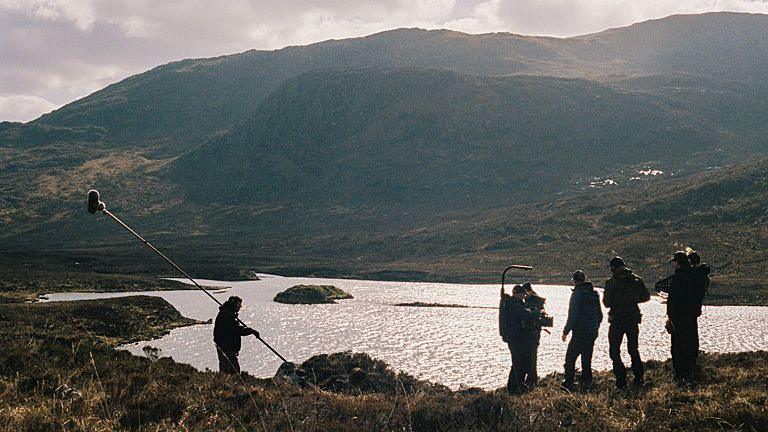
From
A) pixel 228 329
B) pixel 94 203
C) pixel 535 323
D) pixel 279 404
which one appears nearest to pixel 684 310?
pixel 535 323

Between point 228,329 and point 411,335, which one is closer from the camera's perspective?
point 228,329

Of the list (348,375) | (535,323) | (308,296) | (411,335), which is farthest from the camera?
(308,296)

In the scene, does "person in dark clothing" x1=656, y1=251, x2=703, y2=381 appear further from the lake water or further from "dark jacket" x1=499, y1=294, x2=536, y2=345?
"dark jacket" x1=499, y1=294, x2=536, y2=345

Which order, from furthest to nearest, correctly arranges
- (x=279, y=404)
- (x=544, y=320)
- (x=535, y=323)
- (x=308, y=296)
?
(x=308, y=296) < (x=544, y=320) < (x=535, y=323) < (x=279, y=404)

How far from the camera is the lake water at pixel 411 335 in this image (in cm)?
2639

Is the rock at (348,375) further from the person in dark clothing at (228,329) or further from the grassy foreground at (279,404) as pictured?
the grassy foreground at (279,404)

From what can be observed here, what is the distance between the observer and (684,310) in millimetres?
12984

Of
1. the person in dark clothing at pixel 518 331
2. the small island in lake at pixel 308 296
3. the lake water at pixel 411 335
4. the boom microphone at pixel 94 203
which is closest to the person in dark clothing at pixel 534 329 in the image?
the person in dark clothing at pixel 518 331

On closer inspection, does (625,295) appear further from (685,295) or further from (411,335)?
(411,335)

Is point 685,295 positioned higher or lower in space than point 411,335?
higher

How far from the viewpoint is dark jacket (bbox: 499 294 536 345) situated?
14438 millimetres

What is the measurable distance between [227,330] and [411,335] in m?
24.3

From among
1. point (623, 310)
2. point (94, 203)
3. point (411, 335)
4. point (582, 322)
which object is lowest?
point (411, 335)

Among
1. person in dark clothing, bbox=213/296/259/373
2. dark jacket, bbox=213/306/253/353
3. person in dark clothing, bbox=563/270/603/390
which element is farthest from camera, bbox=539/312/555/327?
dark jacket, bbox=213/306/253/353
